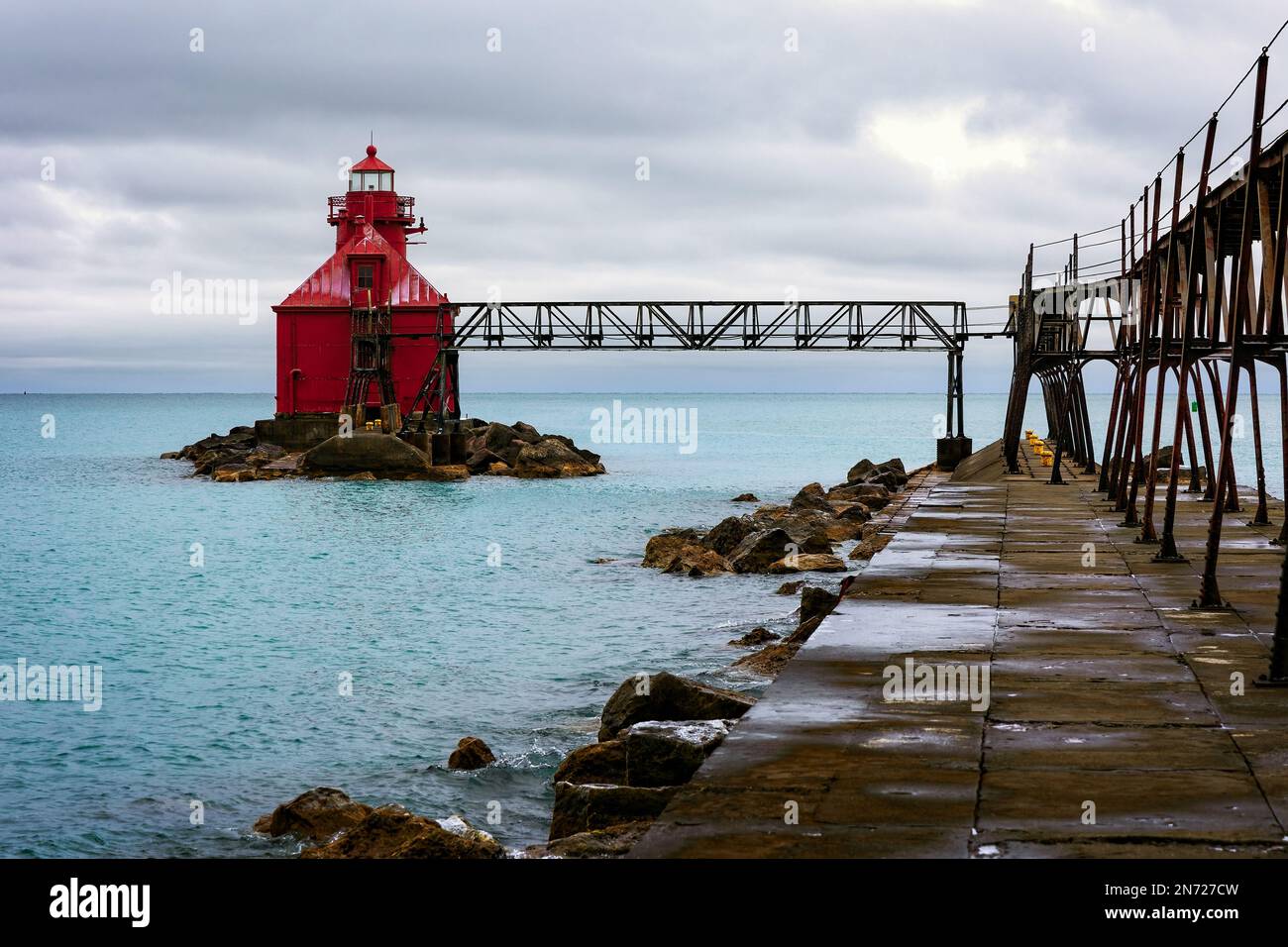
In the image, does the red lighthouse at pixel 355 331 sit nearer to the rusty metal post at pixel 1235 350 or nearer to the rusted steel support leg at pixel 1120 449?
the rusted steel support leg at pixel 1120 449

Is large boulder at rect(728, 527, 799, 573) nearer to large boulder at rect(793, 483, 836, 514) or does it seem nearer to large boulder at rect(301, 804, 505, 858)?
large boulder at rect(793, 483, 836, 514)

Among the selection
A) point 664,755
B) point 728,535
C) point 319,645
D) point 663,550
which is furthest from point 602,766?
point 728,535

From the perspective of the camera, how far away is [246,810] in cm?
1177

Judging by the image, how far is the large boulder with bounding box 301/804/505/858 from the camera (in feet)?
28.5

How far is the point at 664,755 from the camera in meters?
9.62

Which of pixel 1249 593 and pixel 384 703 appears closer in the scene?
pixel 1249 593

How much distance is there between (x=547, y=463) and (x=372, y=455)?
7702 mm

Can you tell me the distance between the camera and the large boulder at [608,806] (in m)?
9.09

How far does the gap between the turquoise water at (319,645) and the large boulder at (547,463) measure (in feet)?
28.9

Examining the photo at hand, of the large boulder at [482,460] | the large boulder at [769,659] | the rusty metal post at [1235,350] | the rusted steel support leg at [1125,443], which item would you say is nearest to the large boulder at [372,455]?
the large boulder at [482,460]

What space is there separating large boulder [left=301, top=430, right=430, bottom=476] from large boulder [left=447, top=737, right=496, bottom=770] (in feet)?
133
